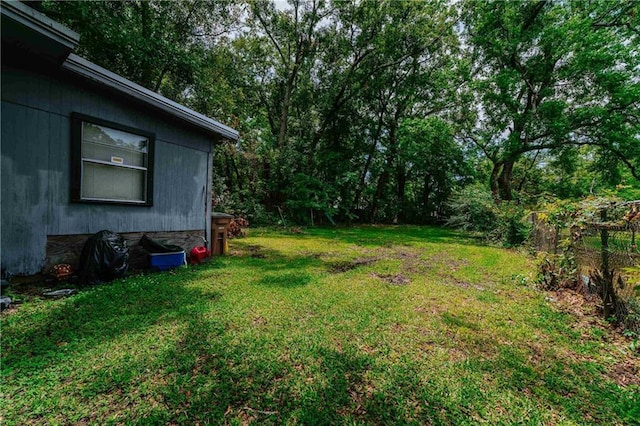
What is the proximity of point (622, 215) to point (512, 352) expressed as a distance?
2.26 m

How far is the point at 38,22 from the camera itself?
268cm

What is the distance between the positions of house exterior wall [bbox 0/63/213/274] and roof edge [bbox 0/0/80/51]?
3.04 ft

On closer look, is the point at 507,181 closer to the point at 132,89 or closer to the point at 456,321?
the point at 456,321

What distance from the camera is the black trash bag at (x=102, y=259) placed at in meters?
3.59

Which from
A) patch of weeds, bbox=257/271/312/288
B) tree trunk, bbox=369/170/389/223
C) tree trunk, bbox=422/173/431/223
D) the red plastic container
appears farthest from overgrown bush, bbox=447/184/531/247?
the red plastic container

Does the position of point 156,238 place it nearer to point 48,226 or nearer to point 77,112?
point 48,226

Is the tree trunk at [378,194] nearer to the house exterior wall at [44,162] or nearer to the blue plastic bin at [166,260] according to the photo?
the blue plastic bin at [166,260]

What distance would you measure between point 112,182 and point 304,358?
14.0 ft

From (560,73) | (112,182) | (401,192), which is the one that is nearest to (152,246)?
(112,182)

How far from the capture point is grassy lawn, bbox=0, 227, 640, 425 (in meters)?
1.68

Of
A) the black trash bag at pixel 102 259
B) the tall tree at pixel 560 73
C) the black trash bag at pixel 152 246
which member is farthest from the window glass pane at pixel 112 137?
the tall tree at pixel 560 73

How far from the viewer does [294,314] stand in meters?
3.04

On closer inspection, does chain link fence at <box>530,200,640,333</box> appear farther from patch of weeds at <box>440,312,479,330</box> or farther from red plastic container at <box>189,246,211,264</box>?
red plastic container at <box>189,246,211,264</box>

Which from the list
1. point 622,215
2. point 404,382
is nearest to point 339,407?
point 404,382
